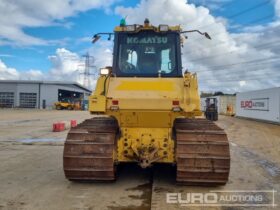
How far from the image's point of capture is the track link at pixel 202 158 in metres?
6.92

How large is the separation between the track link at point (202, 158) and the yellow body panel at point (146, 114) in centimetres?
32

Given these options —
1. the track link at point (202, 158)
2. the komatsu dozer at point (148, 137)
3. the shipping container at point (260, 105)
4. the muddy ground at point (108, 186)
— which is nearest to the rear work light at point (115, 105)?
the komatsu dozer at point (148, 137)

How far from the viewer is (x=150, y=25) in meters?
8.46

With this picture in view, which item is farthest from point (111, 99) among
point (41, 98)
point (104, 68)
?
point (41, 98)

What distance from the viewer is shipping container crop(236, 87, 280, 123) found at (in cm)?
3125

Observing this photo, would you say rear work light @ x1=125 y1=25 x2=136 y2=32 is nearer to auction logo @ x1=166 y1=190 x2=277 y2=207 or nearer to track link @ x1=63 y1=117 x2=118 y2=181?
track link @ x1=63 y1=117 x2=118 y2=181

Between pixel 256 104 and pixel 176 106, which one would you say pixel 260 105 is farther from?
pixel 176 106

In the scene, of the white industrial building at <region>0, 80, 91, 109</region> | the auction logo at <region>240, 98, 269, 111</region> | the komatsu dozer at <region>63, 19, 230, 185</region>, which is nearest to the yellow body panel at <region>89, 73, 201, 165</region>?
the komatsu dozer at <region>63, 19, 230, 185</region>

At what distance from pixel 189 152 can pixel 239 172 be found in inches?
107

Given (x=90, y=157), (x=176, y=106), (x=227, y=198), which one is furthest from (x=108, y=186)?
(x=227, y=198)

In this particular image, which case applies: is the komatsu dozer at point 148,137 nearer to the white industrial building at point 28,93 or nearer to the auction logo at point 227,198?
the auction logo at point 227,198

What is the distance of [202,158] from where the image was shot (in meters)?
6.91

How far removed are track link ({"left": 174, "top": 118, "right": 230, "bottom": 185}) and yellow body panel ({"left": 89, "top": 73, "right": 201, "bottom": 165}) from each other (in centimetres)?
32

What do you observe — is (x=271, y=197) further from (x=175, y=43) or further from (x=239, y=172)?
(x=175, y=43)
